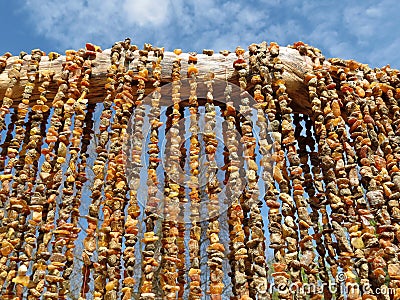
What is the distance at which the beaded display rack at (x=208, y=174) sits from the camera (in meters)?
0.78

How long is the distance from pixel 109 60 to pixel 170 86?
0.54 feet

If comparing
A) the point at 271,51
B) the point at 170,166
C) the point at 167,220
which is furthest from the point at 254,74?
the point at 167,220

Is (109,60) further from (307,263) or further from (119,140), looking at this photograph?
(307,263)

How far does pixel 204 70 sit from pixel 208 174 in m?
0.27

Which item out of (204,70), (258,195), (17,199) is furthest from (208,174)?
(17,199)

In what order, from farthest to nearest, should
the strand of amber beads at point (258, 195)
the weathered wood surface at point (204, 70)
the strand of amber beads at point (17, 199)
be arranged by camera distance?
the weathered wood surface at point (204, 70) < the strand of amber beads at point (17, 199) < the strand of amber beads at point (258, 195)

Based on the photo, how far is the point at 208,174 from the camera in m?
0.94

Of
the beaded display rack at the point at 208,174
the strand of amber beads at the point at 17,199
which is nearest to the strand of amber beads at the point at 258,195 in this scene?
the beaded display rack at the point at 208,174

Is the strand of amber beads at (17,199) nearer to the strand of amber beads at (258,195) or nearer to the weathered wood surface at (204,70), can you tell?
the weathered wood surface at (204,70)

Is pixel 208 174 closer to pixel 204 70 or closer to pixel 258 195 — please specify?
pixel 258 195

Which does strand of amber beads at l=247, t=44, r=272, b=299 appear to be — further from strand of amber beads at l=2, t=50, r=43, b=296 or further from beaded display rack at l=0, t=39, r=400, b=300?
strand of amber beads at l=2, t=50, r=43, b=296

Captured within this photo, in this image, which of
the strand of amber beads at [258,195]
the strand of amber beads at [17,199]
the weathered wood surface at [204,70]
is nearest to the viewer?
the strand of amber beads at [258,195]

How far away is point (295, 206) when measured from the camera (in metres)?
0.85

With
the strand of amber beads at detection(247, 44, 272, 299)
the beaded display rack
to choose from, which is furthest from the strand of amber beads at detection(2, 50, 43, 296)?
the strand of amber beads at detection(247, 44, 272, 299)
